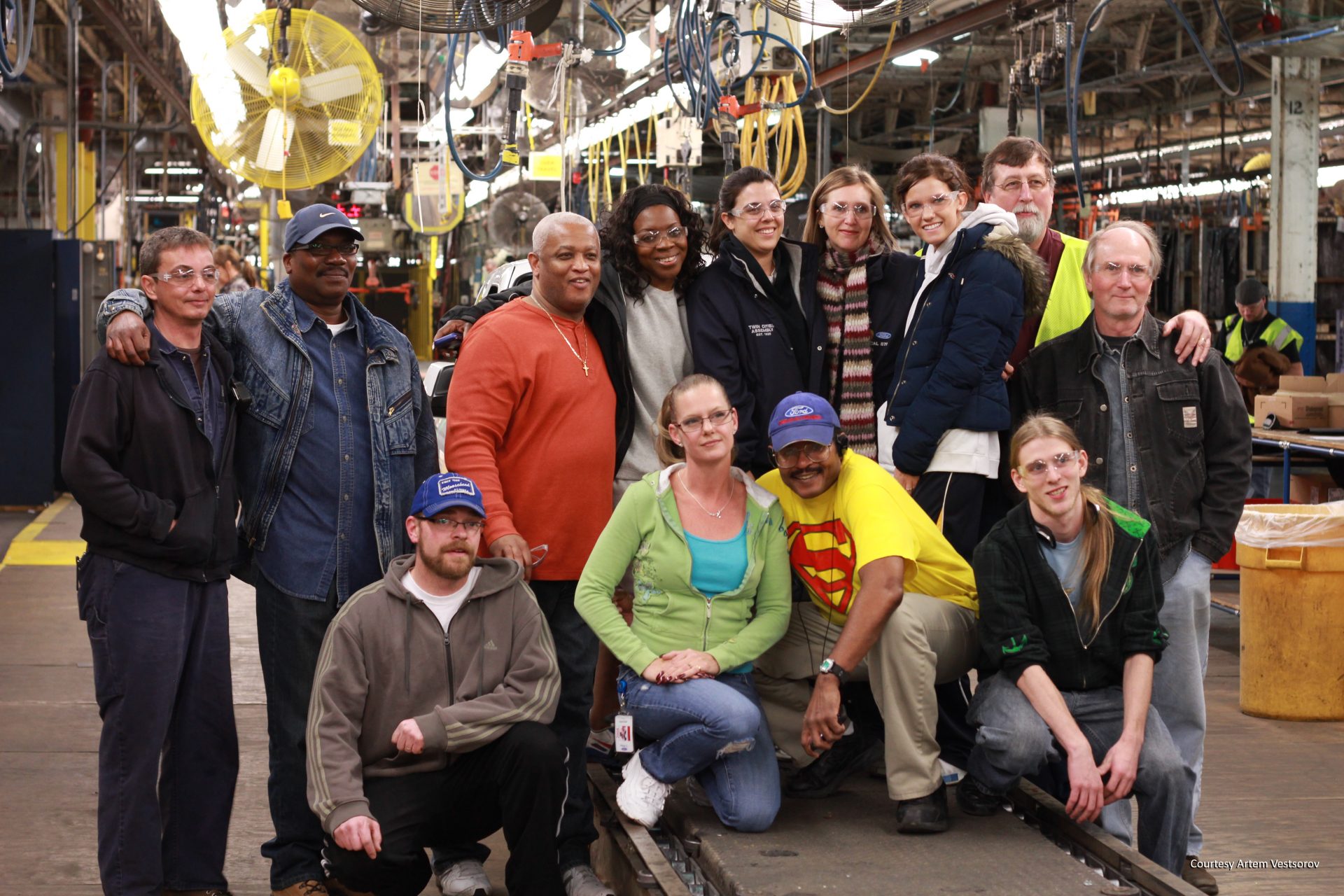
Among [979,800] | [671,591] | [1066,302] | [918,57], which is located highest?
[918,57]

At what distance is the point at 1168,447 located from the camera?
11.9 ft

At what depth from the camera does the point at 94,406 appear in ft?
10.4

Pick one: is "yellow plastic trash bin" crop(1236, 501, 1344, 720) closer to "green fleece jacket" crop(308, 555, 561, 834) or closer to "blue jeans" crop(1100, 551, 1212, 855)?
"blue jeans" crop(1100, 551, 1212, 855)

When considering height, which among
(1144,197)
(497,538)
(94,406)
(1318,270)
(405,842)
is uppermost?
(1144,197)

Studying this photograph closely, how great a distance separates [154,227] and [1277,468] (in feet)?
72.9

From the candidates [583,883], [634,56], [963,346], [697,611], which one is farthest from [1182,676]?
[634,56]

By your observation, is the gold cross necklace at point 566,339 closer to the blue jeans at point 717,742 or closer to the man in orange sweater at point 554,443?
the man in orange sweater at point 554,443

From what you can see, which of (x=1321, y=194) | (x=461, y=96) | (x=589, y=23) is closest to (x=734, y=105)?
(x=461, y=96)

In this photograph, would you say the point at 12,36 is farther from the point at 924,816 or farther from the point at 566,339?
the point at 924,816

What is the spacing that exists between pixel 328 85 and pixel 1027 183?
12.4 ft

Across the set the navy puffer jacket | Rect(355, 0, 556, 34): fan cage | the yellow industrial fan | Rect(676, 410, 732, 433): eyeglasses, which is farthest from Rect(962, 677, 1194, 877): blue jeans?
the yellow industrial fan

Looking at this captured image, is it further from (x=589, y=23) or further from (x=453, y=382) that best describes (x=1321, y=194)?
(x=453, y=382)

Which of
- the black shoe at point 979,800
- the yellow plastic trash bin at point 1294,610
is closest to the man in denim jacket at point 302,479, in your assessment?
the black shoe at point 979,800

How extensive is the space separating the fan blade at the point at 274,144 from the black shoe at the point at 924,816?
4555 millimetres
